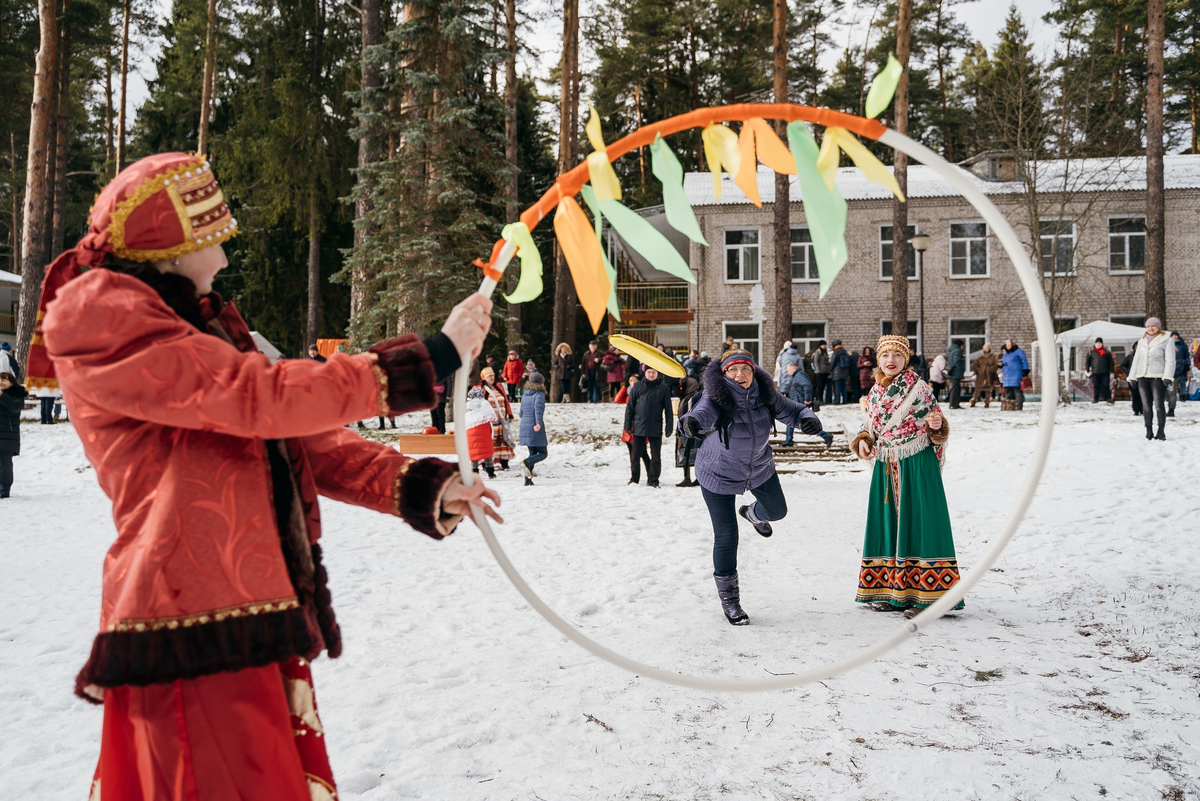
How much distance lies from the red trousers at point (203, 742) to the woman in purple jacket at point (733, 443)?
14.6ft

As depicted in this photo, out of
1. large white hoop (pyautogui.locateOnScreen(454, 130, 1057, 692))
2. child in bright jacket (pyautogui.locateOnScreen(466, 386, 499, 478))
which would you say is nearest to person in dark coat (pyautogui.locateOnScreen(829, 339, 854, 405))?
child in bright jacket (pyautogui.locateOnScreen(466, 386, 499, 478))

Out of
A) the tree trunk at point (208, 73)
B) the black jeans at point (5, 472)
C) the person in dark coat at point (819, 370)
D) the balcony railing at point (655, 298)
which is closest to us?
the black jeans at point (5, 472)

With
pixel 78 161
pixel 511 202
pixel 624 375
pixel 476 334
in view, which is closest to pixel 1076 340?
pixel 624 375

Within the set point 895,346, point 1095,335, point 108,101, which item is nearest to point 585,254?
point 895,346

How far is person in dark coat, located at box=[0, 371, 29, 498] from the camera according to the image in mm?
10977

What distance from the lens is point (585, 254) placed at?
2.30 m

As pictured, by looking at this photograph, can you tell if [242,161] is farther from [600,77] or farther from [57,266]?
[57,266]

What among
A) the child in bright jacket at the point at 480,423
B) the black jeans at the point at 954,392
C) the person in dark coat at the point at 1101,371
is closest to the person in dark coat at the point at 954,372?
the black jeans at the point at 954,392

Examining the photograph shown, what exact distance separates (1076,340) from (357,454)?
27.0 metres

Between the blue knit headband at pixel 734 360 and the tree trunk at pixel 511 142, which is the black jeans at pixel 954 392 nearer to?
the tree trunk at pixel 511 142

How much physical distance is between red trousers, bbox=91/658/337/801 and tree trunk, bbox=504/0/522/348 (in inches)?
544

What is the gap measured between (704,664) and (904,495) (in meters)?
2.03

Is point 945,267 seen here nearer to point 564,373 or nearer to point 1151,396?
point 564,373

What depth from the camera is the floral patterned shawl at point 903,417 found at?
6.03 meters
